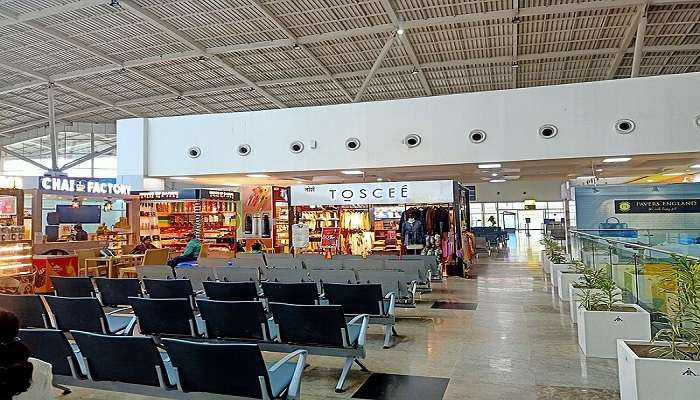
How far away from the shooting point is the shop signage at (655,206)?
399 inches

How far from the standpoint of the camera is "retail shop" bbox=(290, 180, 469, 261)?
10523mm

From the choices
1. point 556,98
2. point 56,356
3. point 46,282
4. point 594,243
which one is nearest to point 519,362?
point 594,243

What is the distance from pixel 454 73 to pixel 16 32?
11.7 metres

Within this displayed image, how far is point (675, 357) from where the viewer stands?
3018 mm

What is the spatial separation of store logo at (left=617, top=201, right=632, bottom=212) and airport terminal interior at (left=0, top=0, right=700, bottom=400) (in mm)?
29

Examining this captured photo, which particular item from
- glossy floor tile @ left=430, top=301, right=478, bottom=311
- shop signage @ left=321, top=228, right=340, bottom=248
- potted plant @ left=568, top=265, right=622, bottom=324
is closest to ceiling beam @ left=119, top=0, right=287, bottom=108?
shop signage @ left=321, top=228, right=340, bottom=248

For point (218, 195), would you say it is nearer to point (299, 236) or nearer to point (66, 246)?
point (299, 236)

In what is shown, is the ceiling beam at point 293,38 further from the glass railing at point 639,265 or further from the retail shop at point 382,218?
the glass railing at point 639,265

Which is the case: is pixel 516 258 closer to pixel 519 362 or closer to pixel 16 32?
pixel 519 362

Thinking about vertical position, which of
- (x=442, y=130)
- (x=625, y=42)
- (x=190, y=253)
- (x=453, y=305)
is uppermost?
(x=625, y=42)

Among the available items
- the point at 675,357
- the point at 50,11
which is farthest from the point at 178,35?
the point at 675,357

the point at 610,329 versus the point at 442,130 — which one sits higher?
the point at 442,130

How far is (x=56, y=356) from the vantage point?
129 inches

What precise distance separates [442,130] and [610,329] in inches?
208
